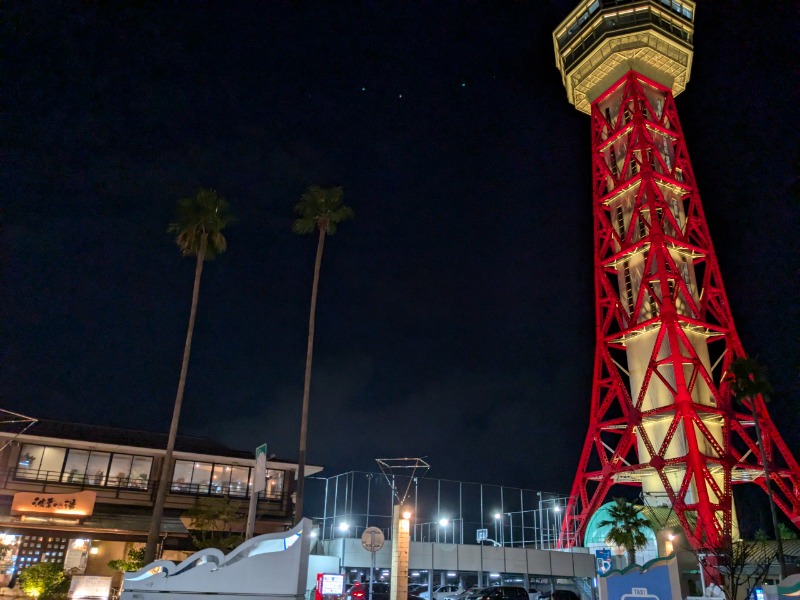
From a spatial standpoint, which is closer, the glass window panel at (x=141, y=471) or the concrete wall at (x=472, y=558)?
the concrete wall at (x=472, y=558)

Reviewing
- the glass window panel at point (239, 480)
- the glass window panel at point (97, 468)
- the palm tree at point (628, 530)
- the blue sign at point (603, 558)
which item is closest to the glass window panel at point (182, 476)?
the glass window panel at point (239, 480)

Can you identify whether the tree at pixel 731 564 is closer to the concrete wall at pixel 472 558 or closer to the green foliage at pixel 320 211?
the concrete wall at pixel 472 558

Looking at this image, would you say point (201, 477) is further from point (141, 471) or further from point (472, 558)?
point (472, 558)

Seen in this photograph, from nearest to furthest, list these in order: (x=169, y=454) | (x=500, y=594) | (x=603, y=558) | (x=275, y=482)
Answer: (x=169, y=454), (x=500, y=594), (x=603, y=558), (x=275, y=482)

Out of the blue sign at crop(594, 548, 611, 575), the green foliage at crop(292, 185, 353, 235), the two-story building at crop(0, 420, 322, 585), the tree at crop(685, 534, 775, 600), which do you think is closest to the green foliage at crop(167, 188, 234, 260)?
the green foliage at crop(292, 185, 353, 235)

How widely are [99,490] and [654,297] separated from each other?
A: 44044mm

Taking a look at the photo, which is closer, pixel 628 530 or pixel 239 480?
pixel 628 530

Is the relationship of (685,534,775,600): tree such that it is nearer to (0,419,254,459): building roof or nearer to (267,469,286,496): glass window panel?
(267,469,286,496): glass window panel

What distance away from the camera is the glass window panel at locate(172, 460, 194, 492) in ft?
141

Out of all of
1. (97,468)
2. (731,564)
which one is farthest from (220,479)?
(731,564)

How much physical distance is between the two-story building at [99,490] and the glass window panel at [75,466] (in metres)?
0.06

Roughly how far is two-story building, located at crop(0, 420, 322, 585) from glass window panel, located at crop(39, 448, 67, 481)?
0.18ft

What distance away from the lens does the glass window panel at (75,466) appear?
39.8 m

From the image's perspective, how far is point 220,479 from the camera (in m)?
44.4
